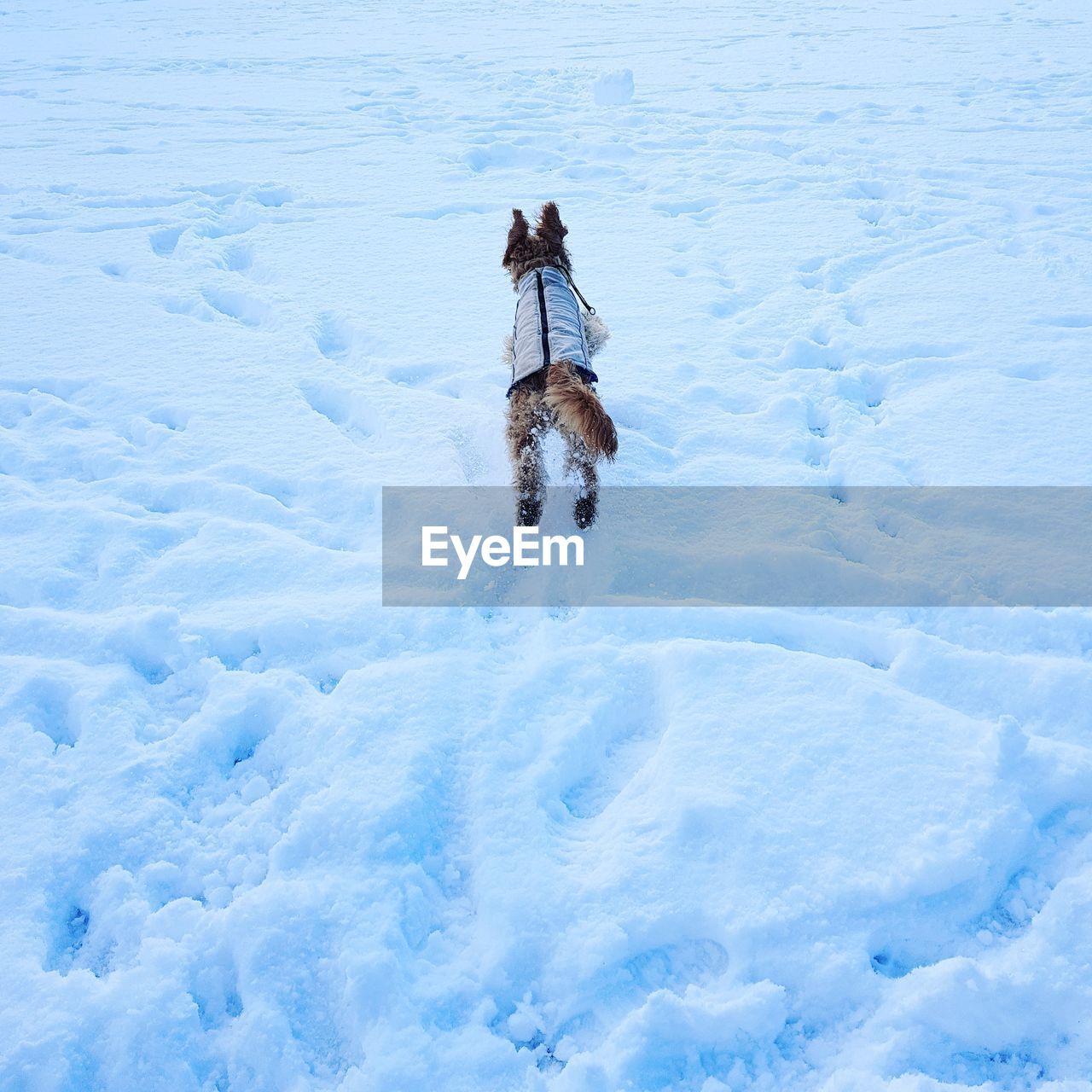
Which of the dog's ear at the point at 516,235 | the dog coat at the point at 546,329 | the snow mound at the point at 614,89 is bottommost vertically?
the dog coat at the point at 546,329

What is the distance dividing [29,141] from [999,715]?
10.6m

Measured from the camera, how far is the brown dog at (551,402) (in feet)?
8.40

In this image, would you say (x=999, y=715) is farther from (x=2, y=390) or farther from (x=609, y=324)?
(x=2, y=390)

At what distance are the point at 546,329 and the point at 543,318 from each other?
118mm

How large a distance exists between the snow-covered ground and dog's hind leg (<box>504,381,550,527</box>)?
16.7 inches

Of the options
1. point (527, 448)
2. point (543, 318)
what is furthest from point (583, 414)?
point (543, 318)

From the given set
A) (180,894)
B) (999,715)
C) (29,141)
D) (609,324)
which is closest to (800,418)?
(609,324)

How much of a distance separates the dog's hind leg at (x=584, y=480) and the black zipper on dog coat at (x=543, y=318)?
33 centimetres

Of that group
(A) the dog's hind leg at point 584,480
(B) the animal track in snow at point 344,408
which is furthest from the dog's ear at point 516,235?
(A) the dog's hind leg at point 584,480

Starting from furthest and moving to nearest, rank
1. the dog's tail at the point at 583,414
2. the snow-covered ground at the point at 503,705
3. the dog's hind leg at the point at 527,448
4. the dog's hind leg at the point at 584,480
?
the dog's hind leg at the point at 584,480 < the dog's hind leg at the point at 527,448 < the dog's tail at the point at 583,414 < the snow-covered ground at the point at 503,705

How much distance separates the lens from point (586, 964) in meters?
1.73

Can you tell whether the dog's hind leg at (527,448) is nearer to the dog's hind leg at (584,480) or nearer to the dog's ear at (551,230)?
the dog's hind leg at (584,480)

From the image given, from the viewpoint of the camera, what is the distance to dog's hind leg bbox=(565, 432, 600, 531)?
290 centimetres

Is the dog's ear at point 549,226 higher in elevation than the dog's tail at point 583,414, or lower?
higher
